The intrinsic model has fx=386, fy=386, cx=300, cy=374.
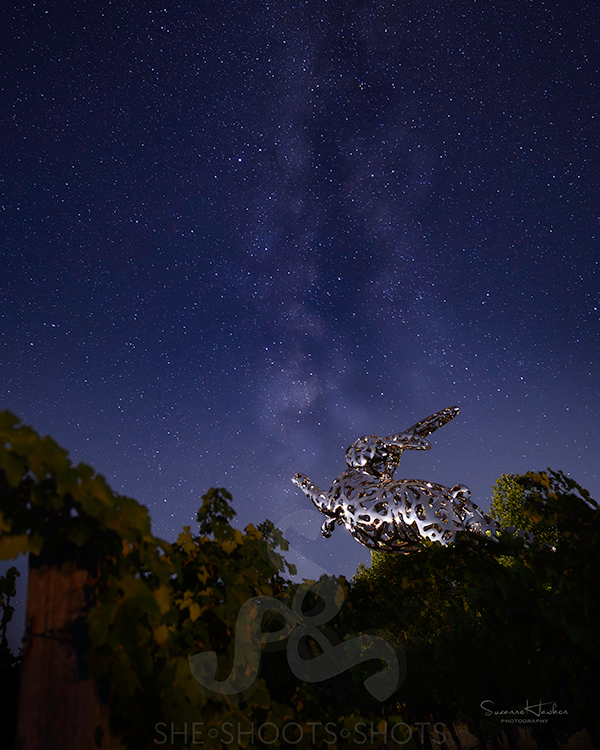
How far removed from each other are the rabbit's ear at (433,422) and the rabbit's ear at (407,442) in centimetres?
12

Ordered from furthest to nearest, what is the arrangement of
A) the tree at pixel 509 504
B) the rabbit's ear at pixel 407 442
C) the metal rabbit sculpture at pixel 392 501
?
the tree at pixel 509 504 < the rabbit's ear at pixel 407 442 < the metal rabbit sculpture at pixel 392 501

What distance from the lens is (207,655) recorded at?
1.85 m

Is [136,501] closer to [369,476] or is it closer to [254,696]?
[254,696]

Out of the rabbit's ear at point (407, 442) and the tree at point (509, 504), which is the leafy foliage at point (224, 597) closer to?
the rabbit's ear at point (407, 442)

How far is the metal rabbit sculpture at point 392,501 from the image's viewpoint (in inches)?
186

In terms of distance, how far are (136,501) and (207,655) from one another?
1004 millimetres

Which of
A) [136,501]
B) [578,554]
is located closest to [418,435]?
[578,554]

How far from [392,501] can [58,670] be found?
15.0 ft

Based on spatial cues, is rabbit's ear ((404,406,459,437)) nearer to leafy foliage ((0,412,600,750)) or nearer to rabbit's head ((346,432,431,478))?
rabbit's head ((346,432,431,478))

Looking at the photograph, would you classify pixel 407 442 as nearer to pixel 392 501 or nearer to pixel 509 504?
pixel 392 501

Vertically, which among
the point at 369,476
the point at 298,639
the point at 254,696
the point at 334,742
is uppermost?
the point at 369,476

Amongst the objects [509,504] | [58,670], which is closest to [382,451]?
[58,670]

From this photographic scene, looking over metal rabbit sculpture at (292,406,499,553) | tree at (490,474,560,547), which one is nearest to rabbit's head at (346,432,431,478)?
metal rabbit sculpture at (292,406,499,553)

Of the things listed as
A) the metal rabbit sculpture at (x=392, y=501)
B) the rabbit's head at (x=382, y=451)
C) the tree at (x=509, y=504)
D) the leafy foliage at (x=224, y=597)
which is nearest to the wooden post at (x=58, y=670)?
the leafy foliage at (x=224, y=597)
